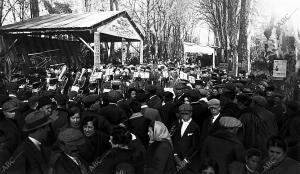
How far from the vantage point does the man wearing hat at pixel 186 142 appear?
18.5 ft

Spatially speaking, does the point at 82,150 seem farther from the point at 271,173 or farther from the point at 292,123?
the point at 292,123

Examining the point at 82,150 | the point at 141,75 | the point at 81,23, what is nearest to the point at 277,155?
the point at 82,150

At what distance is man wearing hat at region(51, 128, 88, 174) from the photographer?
3.93m

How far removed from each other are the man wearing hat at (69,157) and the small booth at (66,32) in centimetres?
1733

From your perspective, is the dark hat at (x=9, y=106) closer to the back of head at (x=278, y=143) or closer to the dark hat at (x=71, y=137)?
the dark hat at (x=71, y=137)

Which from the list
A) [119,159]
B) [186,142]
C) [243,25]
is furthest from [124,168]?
[243,25]

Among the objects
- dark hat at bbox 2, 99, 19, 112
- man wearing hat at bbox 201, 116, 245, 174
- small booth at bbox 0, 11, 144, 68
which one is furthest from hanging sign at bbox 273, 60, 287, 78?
small booth at bbox 0, 11, 144, 68

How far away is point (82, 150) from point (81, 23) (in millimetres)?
18177

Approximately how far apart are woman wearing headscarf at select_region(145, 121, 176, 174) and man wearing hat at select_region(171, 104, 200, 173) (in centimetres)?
81

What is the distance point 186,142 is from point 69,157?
230cm

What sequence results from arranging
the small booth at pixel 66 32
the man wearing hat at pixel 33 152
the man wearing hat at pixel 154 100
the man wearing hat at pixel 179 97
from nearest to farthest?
the man wearing hat at pixel 33 152, the man wearing hat at pixel 179 97, the man wearing hat at pixel 154 100, the small booth at pixel 66 32

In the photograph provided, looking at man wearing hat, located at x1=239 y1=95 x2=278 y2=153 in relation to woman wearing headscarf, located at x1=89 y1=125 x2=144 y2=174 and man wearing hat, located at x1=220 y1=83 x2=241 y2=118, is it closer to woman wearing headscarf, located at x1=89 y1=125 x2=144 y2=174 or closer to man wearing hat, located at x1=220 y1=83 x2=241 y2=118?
man wearing hat, located at x1=220 y1=83 x2=241 y2=118

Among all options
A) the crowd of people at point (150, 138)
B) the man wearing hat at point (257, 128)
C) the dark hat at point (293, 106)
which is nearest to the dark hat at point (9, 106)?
the crowd of people at point (150, 138)

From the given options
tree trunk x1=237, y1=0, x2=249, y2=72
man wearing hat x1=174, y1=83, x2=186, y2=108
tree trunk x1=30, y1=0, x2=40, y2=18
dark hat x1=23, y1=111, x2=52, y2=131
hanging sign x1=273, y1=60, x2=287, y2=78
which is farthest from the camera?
tree trunk x1=30, y1=0, x2=40, y2=18
